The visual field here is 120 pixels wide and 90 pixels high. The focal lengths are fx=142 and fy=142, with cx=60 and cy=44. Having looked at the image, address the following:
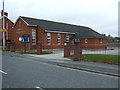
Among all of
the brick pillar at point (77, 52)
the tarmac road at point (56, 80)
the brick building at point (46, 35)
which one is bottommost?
the tarmac road at point (56, 80)

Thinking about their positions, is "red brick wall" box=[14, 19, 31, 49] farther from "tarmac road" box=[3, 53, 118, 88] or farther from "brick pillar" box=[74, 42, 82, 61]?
"tarmac road" box=[3, 53, 118, 88]

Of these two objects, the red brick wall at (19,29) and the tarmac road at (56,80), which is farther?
the red brick wall at (19,29)

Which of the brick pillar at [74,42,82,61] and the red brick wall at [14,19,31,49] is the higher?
the red brick wall at [14,19,31,49]

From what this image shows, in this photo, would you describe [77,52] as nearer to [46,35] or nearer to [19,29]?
[46,35]

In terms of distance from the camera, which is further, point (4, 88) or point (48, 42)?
point (48, 42)

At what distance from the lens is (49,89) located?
5.20 meters

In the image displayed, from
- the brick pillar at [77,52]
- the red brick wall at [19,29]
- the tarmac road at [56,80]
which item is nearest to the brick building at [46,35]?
the red brick wall at [19,29]

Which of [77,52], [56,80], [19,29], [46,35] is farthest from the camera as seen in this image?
[19,29]

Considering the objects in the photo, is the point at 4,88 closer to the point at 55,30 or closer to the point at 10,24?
the point at 55,30

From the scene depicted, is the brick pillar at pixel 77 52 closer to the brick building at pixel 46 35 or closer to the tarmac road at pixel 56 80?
the tarmac road at pixel 56 80

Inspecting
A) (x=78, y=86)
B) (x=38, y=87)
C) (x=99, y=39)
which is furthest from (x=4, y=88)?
(x=99, y=39)

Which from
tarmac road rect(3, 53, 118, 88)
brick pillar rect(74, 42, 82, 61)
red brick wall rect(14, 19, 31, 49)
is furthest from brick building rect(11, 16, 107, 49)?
tarmac road rect(3, 53, 118, 88)

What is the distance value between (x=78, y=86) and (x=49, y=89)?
121 cm

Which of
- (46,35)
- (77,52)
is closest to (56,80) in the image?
(77,52)
